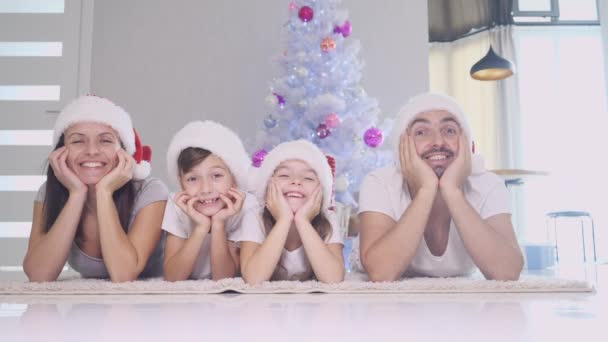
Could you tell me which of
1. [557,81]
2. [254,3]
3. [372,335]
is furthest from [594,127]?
[372,335]

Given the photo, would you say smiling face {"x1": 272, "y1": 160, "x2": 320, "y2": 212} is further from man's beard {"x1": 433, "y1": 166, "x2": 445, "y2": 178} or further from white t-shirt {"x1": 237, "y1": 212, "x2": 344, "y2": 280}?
man's beard {"x1": 433, "y1": 166, "x2": 445, "y2": 178}

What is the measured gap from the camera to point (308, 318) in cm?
94

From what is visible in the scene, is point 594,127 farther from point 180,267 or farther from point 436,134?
point 180,267

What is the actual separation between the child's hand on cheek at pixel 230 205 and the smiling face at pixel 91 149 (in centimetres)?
38

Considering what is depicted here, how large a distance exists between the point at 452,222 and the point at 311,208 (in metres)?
0.46

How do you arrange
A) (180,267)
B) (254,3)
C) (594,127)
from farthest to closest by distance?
(594,127) → (254,3) → (180,267)

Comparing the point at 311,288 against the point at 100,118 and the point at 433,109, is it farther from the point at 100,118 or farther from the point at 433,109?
the point at 100,118

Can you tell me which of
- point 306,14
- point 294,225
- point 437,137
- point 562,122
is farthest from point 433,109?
point 562,122

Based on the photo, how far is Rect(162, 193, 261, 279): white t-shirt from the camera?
1.68 meters

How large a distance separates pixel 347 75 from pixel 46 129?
77.6 inches

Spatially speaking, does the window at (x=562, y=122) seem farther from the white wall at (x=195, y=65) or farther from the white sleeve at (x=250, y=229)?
the white sleeve at (x=250, y=229)

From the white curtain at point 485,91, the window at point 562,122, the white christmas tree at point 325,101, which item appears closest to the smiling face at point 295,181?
the white christmas tree at point 325,101

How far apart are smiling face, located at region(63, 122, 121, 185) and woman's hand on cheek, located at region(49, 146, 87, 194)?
0.09ft

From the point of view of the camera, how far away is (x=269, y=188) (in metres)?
1.67
